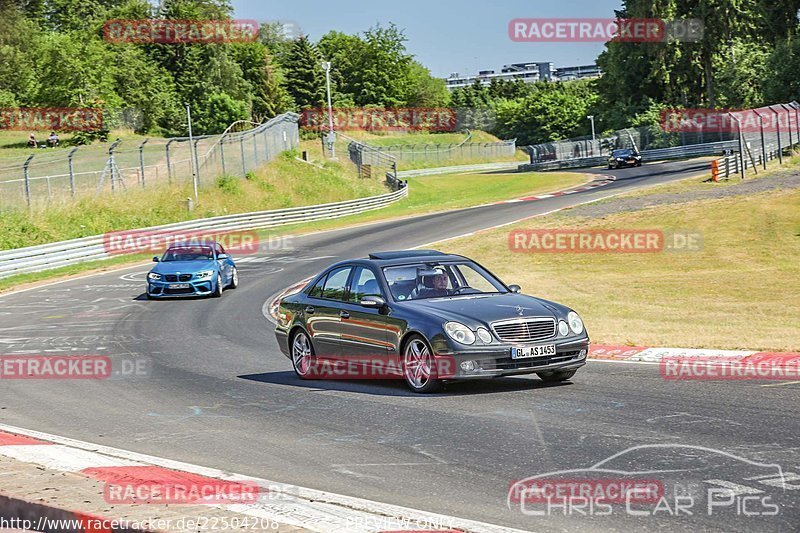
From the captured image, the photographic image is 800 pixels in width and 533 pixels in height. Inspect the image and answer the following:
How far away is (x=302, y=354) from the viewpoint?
Answer: 43.5 ft

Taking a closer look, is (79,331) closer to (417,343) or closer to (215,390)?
(215,390)

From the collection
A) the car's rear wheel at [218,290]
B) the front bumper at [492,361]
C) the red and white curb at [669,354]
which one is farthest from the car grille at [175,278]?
the front bumper at [492,361]

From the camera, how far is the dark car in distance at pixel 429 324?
35.4 feet

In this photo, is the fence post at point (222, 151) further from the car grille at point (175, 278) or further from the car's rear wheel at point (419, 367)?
the car's rear wheel at point (419, 367)

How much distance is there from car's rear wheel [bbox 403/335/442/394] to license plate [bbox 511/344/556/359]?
0.87 meters

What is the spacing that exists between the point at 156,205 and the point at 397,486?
42789 mm

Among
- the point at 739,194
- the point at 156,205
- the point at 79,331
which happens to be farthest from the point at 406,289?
the point at 156,205

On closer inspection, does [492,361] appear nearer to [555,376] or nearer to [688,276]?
[555,376]

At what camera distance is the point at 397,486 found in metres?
7.05

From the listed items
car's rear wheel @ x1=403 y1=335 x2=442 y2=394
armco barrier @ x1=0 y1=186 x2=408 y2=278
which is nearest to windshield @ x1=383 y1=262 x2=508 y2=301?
car's rear wheel @ x1=403 y1=335 x2=442 y2=394

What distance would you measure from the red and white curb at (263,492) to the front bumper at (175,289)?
1686cm

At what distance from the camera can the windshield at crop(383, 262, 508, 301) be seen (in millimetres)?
12023

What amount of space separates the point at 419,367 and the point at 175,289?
16.0 metres

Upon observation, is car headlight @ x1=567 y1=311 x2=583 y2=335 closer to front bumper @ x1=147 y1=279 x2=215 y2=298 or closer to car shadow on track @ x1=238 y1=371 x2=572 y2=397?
car shadow on track @ x1=238 y1=371 x2=572 y2=397
